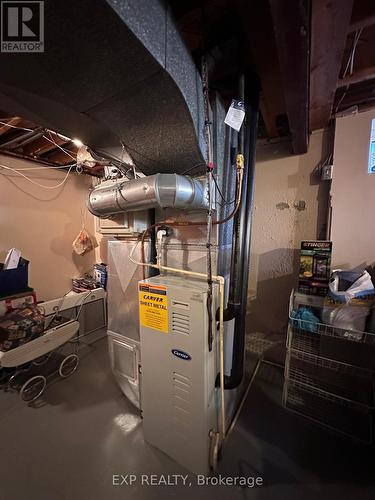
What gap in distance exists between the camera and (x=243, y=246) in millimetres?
1381

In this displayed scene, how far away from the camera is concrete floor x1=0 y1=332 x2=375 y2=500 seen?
3.67ft

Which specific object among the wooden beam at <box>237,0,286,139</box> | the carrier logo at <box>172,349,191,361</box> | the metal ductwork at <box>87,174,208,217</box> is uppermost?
the wooden beam at <box>237,0,286,139</box>

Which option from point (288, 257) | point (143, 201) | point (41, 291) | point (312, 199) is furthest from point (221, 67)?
point (41, 291)

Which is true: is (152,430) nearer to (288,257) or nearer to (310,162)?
(288,257)

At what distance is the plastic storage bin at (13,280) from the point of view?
6.22ft

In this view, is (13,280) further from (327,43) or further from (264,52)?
(327,43)

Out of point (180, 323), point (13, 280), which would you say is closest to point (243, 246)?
point (180, 323)

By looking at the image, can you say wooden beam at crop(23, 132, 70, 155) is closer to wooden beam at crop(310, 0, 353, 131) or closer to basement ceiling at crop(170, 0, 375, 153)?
basement ceiling at crop(170, 0, 375, 153)

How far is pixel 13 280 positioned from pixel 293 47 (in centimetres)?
269

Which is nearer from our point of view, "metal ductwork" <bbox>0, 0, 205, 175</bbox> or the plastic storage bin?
"metal ductwork" <bbox>0, 0, 205, 175</bbox>

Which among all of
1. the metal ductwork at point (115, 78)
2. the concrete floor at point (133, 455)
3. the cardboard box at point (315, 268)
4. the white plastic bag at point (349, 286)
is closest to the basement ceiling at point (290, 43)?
the metal ductwork at point (115, 78)

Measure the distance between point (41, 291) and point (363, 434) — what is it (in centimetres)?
367

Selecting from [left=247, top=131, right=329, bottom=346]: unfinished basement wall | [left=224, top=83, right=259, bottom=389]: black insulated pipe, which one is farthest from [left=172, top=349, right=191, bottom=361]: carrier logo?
[left=247, top=131, right=329, bottom=346]: unfinished basement wall

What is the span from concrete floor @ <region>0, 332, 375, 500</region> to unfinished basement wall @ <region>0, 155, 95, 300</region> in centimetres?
153
